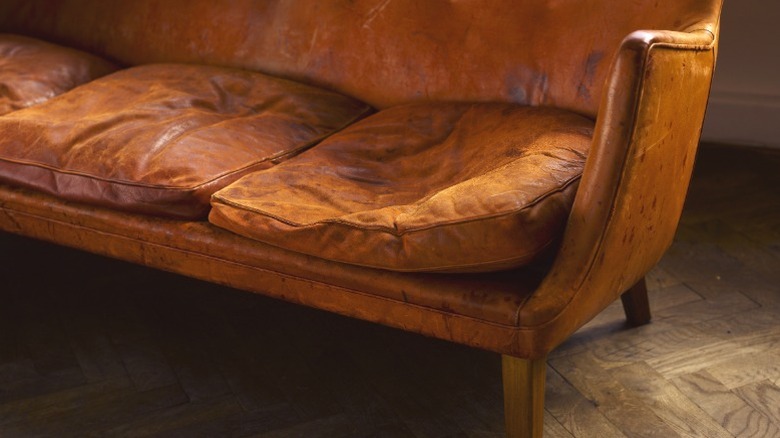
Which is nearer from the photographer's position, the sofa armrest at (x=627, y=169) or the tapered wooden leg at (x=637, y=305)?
the sofa armrest at (x=627, y=169)

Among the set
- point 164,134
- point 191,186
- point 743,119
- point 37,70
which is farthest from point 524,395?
point 743,119

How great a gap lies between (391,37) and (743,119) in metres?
1.42

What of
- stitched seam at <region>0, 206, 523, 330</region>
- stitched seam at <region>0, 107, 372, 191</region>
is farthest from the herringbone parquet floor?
stitched seam at <region>0, 107, 372, 191</region>

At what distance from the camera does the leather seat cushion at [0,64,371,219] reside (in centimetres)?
183

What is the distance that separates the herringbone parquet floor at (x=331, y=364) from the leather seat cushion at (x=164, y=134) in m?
0.36

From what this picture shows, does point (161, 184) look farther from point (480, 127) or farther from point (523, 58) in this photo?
point (523, 58)

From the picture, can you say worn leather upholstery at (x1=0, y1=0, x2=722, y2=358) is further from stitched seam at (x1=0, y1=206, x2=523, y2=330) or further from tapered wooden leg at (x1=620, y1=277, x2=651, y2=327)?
tapered wooden leg at (x1=620, y1=277, x2=651, y2=327)

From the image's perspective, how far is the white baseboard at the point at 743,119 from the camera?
3.03 meters

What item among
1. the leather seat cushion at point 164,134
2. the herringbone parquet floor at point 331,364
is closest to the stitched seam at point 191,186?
the leather seat cushion at point 164,134

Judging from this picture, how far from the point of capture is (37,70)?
7.65 feet

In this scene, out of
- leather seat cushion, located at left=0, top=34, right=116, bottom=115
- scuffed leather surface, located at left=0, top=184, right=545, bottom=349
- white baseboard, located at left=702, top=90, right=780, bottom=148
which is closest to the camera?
scuffed leather surface, located at left=0, top=184, right=545, bottom=349

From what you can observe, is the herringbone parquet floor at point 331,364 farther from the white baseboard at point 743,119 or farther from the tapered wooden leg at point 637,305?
the white baseboard at point 743,119

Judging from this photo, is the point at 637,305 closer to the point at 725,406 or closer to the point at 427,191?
the point at 725,406

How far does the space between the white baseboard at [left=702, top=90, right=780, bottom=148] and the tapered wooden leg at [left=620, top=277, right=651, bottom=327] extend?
118cm
